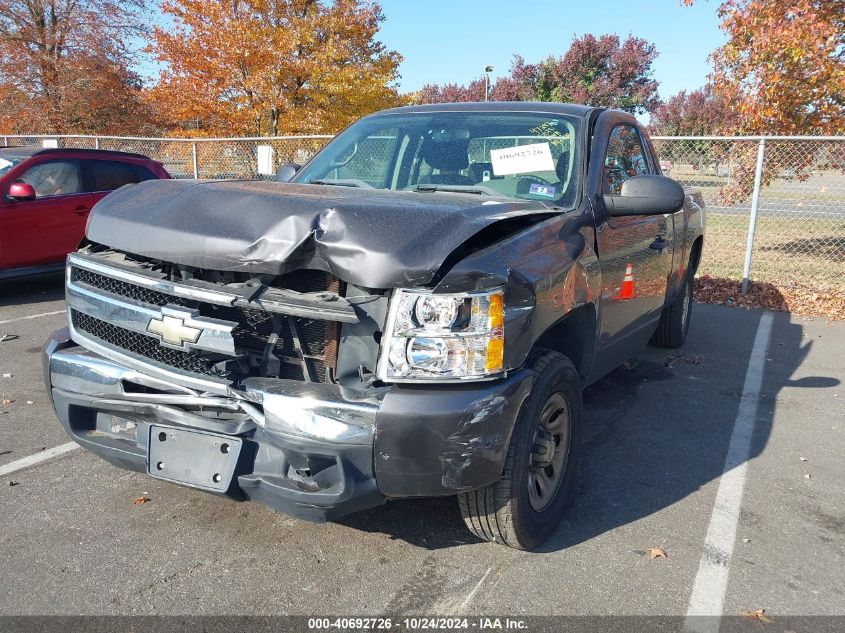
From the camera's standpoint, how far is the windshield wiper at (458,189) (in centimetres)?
356

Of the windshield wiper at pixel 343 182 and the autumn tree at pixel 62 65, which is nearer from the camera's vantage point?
the windshield wiper at pixel 343 182

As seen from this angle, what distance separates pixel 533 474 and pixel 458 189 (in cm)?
154

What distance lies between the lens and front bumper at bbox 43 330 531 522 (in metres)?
2.38

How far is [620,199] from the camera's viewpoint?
11.6ft

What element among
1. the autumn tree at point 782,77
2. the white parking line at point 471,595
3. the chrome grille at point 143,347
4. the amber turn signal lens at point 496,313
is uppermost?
the autumn tree at point 782,77

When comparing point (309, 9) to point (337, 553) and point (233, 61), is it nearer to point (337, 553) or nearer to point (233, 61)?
point (233, 61)

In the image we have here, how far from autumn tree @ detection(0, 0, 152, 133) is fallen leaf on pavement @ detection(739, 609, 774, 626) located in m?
22.8

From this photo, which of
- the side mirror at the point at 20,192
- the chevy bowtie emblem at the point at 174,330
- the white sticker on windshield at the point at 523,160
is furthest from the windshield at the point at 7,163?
the white sticker on windshield at the point at 523,160

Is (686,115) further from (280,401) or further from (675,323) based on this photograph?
(280,401)

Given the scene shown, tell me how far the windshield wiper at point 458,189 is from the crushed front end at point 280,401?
1251 mm

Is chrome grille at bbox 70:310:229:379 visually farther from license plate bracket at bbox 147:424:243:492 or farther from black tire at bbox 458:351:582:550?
black tire at bbox 458:351:582:550

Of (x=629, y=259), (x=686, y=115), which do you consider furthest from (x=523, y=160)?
(x=686, y=115)

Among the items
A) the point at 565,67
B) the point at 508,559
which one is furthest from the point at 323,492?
the point at 565,67

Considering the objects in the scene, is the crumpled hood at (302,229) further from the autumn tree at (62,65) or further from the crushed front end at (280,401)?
the autumn tree at (62,65)
